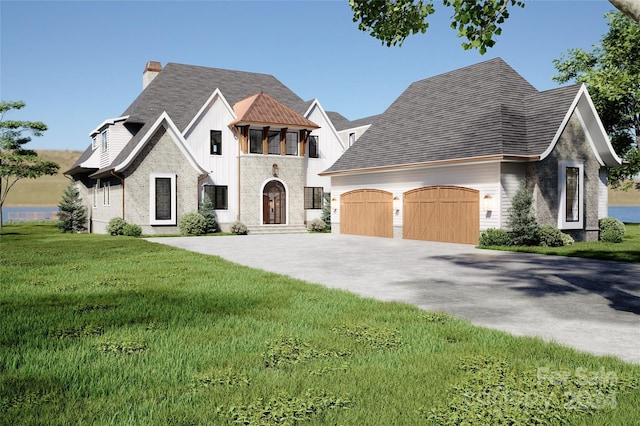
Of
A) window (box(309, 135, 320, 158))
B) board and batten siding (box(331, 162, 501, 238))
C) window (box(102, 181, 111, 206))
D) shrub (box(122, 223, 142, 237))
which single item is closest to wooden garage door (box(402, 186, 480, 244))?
board and batten siding (box(331, 162, 501, 238))

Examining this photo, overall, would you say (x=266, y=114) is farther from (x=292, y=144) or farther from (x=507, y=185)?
(x=507, y=185)

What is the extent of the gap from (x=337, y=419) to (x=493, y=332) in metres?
3.33

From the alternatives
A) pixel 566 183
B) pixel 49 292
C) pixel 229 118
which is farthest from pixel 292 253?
pixel 229 118

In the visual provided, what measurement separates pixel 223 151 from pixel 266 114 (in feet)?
11.0

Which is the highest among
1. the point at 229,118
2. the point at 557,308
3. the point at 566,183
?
the point at 229,118

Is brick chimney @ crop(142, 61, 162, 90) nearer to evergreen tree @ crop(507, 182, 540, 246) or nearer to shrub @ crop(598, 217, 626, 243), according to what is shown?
evergreen tree @ crop(507, 182, 540, 246)

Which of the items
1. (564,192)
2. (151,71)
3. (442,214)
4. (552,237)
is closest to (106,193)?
(151,71)

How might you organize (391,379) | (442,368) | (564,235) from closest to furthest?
(391,379) < (442,368) < (564,235)

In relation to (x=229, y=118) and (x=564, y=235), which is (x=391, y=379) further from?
(x=229, y=118)

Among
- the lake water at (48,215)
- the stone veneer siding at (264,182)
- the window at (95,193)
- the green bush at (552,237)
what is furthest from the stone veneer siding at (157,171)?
the lake water at (48,215)

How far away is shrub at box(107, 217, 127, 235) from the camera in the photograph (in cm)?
2672

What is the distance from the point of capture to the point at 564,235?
20938 millimetres

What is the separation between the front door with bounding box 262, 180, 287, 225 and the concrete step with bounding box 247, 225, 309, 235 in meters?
0.74

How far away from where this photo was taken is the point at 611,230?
2370 cm
